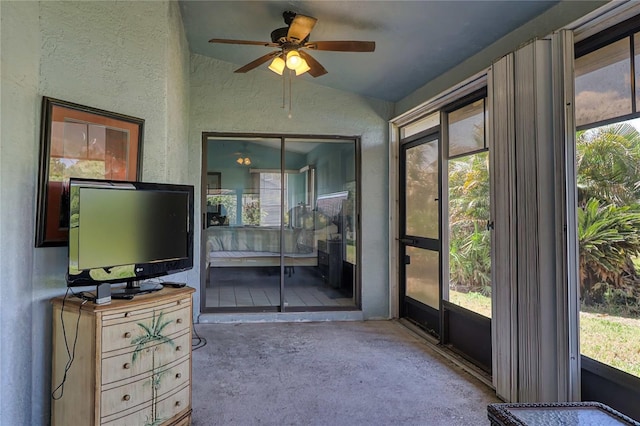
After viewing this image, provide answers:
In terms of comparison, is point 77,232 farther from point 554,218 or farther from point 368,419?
point 554,218

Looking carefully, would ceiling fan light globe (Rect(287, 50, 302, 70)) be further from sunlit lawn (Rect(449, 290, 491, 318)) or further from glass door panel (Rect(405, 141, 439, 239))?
sunlit lawn (Rect(449, 290, 491, 318))

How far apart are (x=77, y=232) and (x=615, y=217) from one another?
2.91 m

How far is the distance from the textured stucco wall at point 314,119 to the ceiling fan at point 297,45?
4.02 ft

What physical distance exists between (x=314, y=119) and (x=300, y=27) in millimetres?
1831

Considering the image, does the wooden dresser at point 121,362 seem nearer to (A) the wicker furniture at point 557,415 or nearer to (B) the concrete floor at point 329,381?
(B) the concrete floor at point 329,381

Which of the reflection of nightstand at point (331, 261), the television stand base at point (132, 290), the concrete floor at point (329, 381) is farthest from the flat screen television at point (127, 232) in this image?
the reflection of nightstand at point (331, 261)

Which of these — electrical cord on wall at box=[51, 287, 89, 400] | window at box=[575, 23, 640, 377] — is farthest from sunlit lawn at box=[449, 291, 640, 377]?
electrical cord on wall at box=[51, 287, 89, 400]

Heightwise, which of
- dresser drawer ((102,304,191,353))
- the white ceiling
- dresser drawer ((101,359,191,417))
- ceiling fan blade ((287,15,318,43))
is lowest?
dresser drawer ((101,359,191,417))

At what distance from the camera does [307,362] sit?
10.4 ft

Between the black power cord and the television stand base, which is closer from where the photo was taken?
the television stand base

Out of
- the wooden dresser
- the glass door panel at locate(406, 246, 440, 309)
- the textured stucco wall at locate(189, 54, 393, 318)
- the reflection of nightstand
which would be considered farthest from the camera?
the reflection of nightstand

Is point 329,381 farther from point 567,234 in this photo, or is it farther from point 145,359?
point 567,234

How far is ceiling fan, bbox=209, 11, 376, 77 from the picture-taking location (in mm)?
2734

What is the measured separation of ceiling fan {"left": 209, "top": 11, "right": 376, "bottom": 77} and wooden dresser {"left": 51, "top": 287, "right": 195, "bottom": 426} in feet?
6.65
